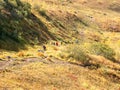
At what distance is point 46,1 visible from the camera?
4469 inches

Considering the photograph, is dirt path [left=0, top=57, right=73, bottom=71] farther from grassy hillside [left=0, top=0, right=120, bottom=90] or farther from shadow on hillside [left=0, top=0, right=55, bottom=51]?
shadow on hillside [left=0, top=0, right=55, bottom=51]

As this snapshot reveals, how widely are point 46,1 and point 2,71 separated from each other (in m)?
71.6

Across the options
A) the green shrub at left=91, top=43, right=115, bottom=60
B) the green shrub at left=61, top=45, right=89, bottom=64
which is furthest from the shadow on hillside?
the green shrub at left=91, top=43, right=115, bottom=60

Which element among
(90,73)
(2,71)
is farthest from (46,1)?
(2,71)

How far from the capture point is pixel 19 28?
69.3 metres

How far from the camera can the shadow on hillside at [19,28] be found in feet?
202

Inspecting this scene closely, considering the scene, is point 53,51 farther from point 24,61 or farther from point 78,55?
point 24,61

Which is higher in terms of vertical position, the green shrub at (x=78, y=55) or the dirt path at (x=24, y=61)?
the dirt path at (x=24, y=61)

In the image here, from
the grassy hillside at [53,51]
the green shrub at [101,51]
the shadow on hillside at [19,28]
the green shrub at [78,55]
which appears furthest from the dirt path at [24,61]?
the green shrub at [101,51]

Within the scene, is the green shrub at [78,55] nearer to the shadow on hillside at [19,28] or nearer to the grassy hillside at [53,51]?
the grassy hillside at [53,51]

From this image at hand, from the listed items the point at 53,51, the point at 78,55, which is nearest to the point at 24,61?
the point at 53,51

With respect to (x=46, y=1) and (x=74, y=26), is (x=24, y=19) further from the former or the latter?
(x=46, y=1)

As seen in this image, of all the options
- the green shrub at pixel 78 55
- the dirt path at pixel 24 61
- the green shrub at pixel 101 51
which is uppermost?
the dirt path at pixel 24 61

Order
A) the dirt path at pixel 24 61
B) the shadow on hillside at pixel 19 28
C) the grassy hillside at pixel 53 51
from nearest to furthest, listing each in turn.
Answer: the grassy hillside at pixel 53 51 < the dirt path at pixel 24 61 < the shadow on hillside at pixel 19 28
